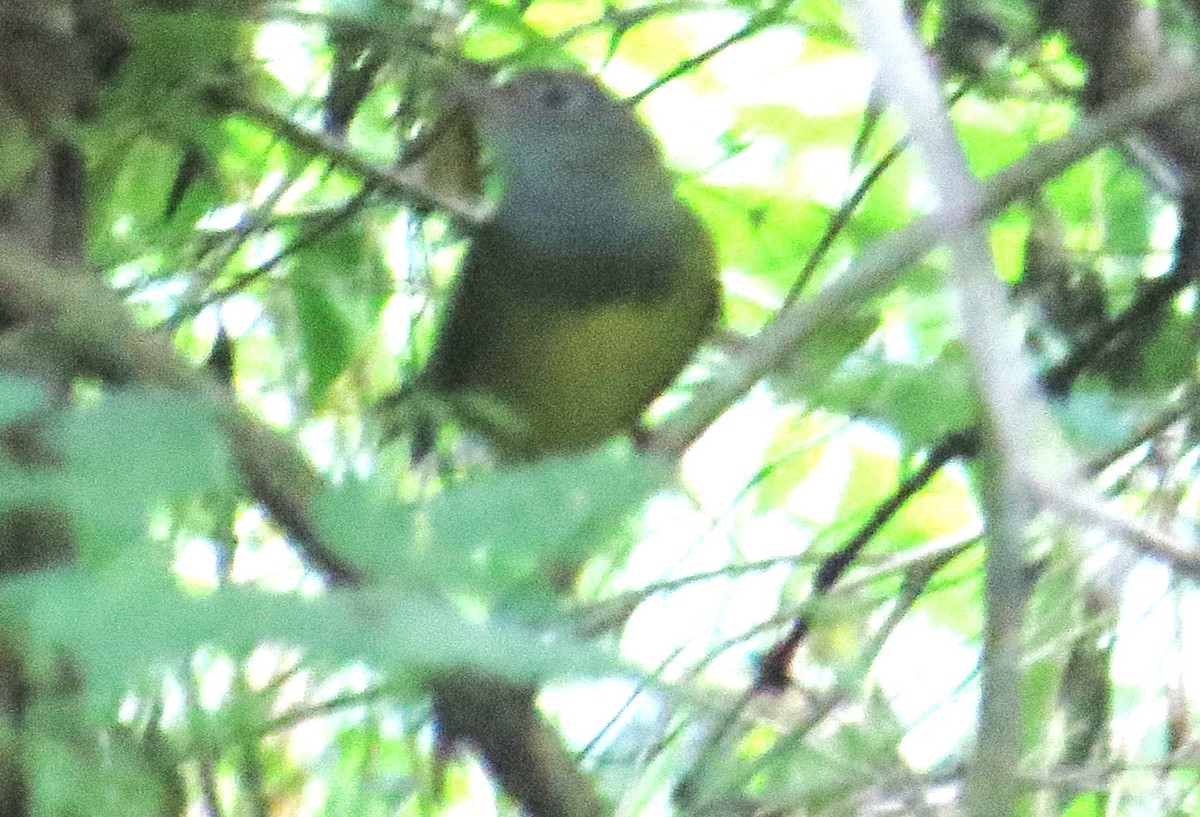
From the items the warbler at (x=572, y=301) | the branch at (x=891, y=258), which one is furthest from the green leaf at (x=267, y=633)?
the warbler at (x=572, y=301)

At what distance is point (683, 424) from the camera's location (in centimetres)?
82

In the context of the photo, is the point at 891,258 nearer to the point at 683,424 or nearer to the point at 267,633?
the point at 683,424

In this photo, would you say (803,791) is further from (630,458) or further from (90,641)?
(90,641)

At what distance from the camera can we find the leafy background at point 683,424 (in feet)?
1.55

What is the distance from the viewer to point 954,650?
1182mm

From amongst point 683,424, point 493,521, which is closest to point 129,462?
point 493,521

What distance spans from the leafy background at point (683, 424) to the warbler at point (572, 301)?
0.05 metres

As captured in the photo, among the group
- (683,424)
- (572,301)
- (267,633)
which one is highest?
(572,301)

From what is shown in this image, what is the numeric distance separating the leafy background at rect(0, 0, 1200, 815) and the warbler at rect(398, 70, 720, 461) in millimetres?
49

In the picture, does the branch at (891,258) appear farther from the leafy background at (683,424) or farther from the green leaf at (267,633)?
the green leaf at (267,633)

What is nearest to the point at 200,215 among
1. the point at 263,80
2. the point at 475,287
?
the point at 263,80

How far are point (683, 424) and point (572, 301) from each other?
583 millimetres

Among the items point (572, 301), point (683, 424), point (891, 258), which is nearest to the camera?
point (891, 258)

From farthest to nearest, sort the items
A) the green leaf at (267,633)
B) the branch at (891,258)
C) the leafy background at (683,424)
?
the branch at (891,258), the leafy background at (683,424), the green leaf at (267,633)
